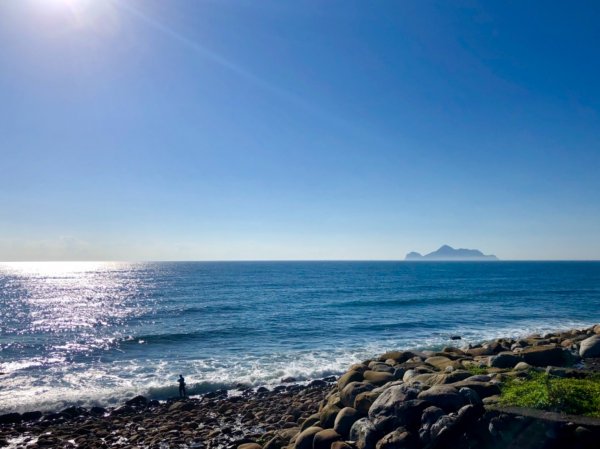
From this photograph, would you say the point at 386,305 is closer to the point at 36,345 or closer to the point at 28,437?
the point at 36,345

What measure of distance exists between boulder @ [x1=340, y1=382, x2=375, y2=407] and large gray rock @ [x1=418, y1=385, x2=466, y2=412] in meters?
3.56

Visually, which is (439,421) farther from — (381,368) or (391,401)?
(381,368)

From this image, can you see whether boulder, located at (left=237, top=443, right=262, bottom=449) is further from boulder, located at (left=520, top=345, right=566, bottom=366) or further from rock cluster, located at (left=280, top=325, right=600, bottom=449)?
boulder, located at (left=520, top=345, right=566, bottom=366)

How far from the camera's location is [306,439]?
1233 centimetres

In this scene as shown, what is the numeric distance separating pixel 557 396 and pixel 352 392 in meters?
6.53

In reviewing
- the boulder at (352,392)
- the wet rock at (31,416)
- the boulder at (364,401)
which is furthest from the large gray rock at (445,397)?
the wet rock at (31,416)

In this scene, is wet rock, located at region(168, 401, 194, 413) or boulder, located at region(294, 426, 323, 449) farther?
wet rock, located at region(168, 401, 194, 413)

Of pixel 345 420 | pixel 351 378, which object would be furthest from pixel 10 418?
pixel 345 420

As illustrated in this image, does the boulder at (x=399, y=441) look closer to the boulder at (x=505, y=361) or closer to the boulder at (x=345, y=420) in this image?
the boulder at (x=345, y=420)

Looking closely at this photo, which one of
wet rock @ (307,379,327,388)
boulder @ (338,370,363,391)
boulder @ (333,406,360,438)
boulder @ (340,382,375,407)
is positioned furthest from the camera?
wet rock @ (307,379,327,388)

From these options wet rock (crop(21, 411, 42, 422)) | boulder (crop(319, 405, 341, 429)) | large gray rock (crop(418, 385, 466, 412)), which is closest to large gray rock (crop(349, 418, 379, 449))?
large gray rock (crop(418, 385, 466, 412))

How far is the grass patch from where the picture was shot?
928cm

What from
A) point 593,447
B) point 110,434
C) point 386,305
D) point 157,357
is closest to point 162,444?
point 110,434

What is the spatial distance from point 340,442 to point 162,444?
8.63 m
